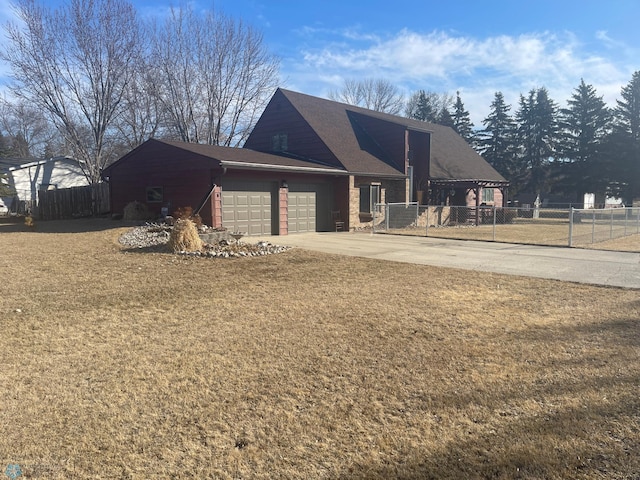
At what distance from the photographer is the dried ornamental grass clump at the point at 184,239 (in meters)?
11.5

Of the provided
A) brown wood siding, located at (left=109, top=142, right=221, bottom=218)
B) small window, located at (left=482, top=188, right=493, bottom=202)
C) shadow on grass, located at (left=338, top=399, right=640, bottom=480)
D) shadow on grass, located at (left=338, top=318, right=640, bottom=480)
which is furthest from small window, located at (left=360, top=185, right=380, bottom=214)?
shadow on grass, located at (left=338, top=399, right=640, bottom=480)

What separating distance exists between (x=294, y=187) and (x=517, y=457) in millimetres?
17153

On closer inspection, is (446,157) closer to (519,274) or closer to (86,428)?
(519,274)

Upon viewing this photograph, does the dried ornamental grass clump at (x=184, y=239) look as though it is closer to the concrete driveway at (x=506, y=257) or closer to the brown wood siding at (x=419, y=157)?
the concrete driveway at (x=506, y=257)

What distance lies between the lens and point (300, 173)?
1884 centimetres

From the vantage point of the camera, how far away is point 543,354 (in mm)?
4652

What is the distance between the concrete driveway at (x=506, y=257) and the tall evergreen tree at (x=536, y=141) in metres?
37.6

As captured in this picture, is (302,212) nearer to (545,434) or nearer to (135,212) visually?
(135,212)

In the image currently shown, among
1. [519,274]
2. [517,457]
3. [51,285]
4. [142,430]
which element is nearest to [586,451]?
[517,457]

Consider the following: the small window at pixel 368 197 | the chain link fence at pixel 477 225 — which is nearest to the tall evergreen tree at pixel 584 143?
the chain link fence at pixel 477 225

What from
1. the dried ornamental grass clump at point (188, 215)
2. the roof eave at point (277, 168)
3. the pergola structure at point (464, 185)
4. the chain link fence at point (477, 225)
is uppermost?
the roof eave at point (277, 168)

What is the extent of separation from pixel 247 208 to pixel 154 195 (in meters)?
4.67

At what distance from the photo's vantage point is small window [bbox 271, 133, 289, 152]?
23.5m

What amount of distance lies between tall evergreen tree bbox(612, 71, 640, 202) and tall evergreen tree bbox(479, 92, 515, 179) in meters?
10.3
